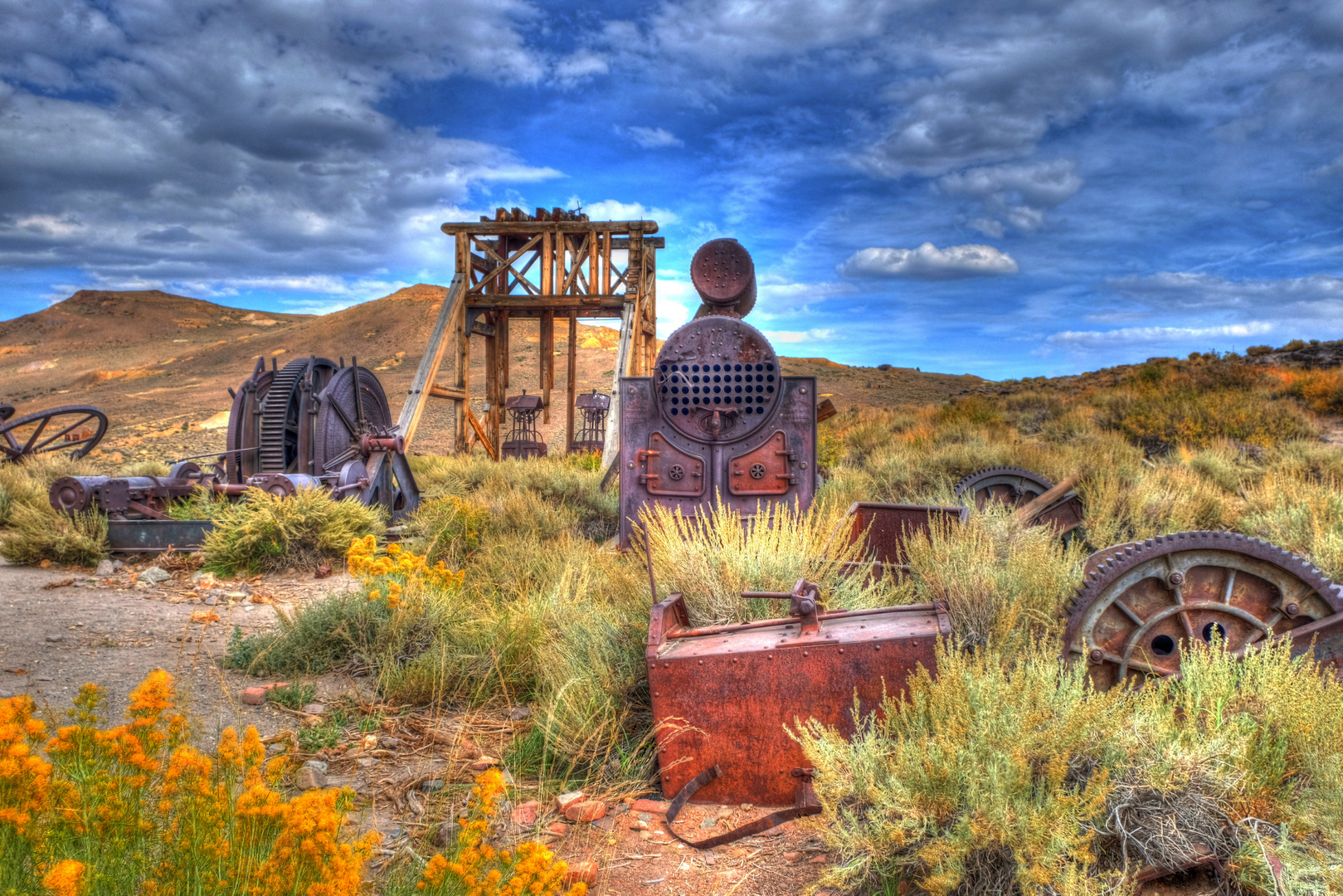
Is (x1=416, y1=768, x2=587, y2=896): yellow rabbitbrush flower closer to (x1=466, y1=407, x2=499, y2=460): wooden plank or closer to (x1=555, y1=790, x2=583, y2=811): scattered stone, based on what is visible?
(x1=555, y1=790, x2=583, y2=811): scattered stone

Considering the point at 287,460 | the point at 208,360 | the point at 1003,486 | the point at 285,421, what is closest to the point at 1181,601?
the point at 1003,486

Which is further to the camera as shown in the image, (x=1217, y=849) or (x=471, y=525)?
(x=471, y=525)

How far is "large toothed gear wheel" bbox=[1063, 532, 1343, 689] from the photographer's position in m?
3.32

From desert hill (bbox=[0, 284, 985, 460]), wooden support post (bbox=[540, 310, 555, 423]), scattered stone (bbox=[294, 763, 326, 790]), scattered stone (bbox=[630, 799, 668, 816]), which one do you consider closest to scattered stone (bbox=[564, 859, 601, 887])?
scattered stone (bbox=[630, 799, 668, 816])

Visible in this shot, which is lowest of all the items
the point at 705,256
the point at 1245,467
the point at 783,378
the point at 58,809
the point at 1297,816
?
the point at 1297,816

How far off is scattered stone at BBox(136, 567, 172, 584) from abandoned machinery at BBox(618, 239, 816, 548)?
14.8 feet

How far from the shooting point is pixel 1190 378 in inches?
632

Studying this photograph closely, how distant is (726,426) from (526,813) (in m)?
3.76

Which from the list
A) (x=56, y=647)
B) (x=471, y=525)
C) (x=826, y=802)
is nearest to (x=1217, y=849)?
(x=826, y=802)

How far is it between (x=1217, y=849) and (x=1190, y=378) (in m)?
16.5

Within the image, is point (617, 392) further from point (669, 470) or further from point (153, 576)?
point (153, 576)

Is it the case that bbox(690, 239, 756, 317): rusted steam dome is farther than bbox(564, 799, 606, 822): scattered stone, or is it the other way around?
bbox(690, 239, 756, 317): rusted steam dome

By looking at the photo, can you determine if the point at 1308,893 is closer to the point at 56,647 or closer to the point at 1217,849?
the point at 1217,849

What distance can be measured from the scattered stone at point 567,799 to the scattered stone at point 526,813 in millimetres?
98
